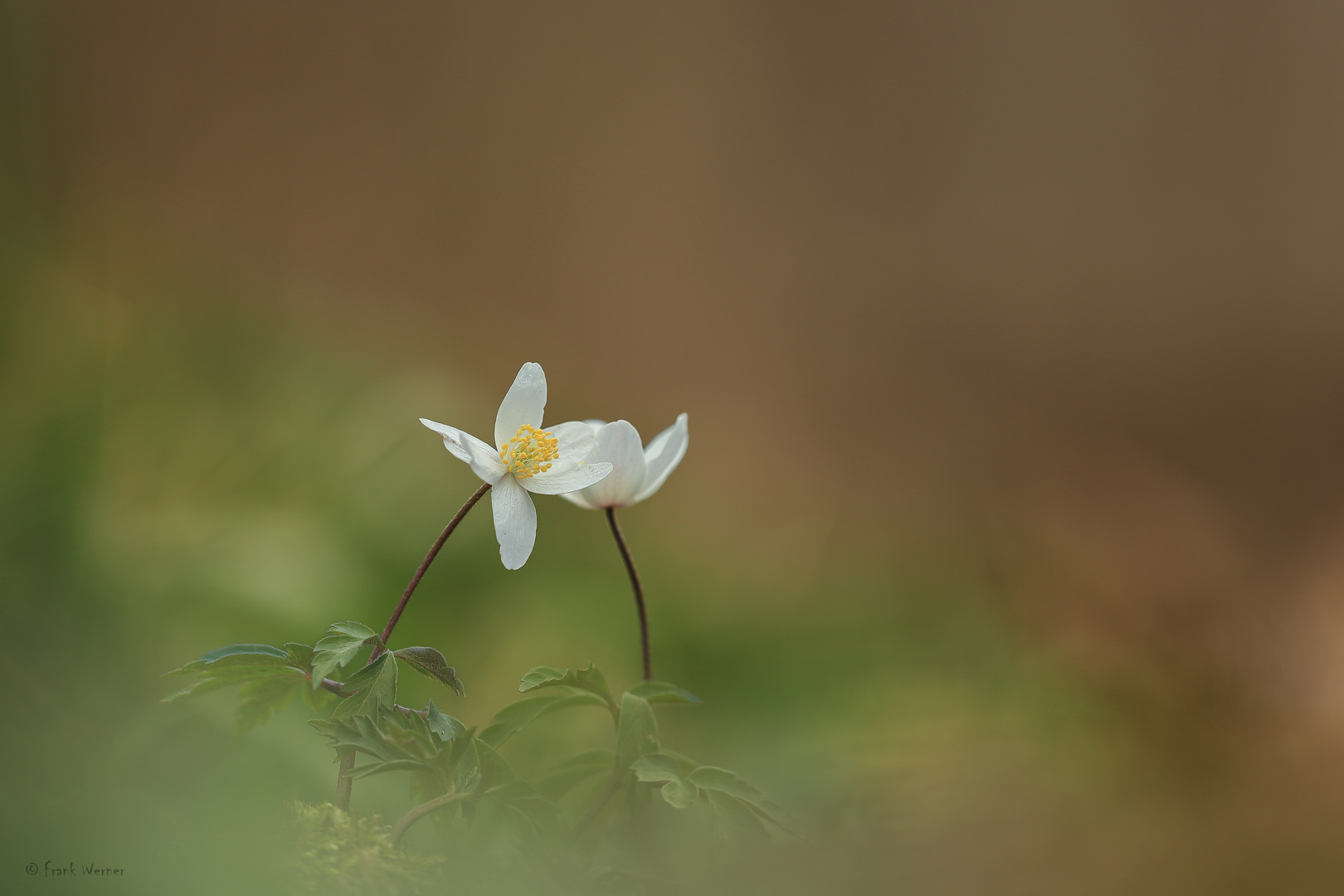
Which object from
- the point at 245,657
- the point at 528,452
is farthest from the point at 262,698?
the point at 528,452

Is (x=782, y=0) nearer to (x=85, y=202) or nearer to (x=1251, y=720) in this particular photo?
(x=85, y=202)

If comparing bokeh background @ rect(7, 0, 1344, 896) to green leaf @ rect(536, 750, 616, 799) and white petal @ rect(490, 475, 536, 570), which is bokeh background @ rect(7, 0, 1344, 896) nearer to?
green leaf @ rect(536, 750, 616, 799)

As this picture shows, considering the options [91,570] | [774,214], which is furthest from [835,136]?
[91,570]

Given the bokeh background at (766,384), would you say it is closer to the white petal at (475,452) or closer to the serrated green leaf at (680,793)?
the serrated green leaf at (680,793)

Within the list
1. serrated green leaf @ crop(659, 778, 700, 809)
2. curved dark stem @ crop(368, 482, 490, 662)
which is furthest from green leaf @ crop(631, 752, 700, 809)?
curved dark stem @ crop(368, 482, 490, 662)

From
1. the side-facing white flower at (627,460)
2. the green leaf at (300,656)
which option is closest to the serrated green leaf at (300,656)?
the green leaf at (300,656)

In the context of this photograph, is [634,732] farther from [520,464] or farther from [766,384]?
[766,384]
